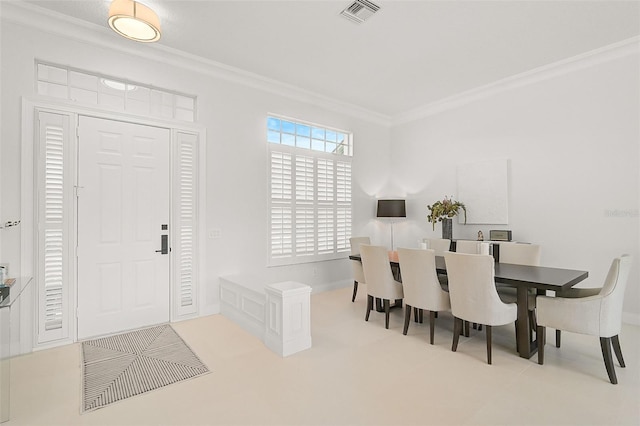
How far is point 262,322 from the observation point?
11.2ft

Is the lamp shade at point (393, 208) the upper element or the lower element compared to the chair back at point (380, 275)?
upper

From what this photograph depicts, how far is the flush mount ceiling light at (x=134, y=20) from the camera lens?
2749mm

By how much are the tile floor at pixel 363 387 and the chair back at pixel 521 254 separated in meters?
0.82

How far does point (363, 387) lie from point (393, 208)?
148 inches

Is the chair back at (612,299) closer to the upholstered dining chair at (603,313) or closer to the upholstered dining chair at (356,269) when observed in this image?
the upholstered dining chair at (603,313)

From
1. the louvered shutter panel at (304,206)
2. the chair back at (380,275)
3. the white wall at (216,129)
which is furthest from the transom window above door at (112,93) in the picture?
the chair back at (380,275)

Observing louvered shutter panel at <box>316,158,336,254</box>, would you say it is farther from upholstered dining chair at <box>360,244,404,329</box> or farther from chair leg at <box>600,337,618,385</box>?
chair leg at <box>600,337,618,385</box>

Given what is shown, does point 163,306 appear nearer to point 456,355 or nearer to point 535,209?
point 456,355

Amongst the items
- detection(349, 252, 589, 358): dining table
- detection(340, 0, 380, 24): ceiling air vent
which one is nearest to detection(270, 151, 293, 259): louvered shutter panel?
detection(340, 0, 380, 24): ceiling air vent

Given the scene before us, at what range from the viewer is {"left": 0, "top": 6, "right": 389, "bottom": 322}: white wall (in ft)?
9.97

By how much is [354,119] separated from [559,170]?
125 inches

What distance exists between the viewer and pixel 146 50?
3.74 m

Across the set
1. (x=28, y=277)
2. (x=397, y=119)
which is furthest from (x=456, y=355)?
(x=397, y=119)

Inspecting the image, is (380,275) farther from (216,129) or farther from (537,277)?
(216,129)
